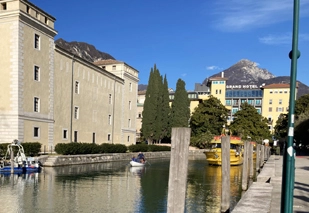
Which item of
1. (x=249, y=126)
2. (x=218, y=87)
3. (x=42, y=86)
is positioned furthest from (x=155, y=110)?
(x=218, y=87)

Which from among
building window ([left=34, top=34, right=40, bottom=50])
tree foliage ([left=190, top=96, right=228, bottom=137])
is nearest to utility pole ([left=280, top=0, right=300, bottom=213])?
building window ([left=34, top=34, right=40, bottom=50])

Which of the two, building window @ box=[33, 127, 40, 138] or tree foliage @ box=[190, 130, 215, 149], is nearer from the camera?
building window @ box=[33, 127, 40, 138]

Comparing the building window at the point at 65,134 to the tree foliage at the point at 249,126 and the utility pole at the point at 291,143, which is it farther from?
the utility pole at the point at 291,143

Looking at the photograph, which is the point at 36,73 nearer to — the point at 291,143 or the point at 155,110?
the point at 155,110

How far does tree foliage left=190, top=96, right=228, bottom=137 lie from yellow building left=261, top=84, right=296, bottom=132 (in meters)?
36.2

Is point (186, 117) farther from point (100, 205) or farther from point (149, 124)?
point (100, 205)

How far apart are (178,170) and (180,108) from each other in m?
63.1

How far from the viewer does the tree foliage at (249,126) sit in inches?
2391

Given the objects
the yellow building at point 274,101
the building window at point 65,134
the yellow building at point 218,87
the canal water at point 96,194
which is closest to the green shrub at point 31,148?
the canal water at point 96,194

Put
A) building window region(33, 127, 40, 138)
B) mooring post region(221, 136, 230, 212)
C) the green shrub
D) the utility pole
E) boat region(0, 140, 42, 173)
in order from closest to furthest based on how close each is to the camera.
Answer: the utility pole
mooring post region(221, 136, 230, 212)
boat region(0, 140, 42, 173)
the green shrub
building window region(33, 127, 40, 138)

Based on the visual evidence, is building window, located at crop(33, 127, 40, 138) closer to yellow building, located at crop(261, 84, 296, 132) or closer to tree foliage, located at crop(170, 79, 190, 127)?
tree foliage, located at crop(170, 79, 190, 127)

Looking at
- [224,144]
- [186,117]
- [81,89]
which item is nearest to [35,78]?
[81,89]

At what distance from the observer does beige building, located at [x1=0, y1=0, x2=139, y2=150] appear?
3122 cm

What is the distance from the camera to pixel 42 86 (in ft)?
115
